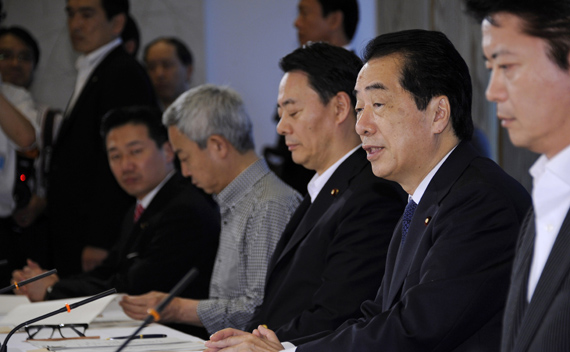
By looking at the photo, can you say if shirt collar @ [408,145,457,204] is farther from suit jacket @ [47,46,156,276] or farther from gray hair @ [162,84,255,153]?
suit jacket @ [47,46,156,276]

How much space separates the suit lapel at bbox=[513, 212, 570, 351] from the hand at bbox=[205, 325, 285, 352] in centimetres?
80

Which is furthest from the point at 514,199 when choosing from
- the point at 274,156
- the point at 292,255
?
the point at 274,156

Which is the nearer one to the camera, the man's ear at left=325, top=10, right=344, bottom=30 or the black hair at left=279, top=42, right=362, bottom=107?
the black hair at left=279, top=42, right=362, bottom=107

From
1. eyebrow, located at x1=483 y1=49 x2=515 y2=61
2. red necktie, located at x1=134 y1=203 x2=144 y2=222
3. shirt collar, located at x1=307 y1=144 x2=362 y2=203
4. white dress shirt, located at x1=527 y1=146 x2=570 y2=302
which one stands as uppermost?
eyebrow, located at x1=483 y1=49 x2=515 y2=61

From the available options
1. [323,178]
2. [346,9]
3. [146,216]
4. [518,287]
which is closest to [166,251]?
[146,216]

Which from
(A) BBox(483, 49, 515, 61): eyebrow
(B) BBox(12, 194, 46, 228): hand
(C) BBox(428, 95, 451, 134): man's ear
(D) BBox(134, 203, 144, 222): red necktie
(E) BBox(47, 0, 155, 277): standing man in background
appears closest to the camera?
(A) BBox(483, 49, 515, 61): eyebrow

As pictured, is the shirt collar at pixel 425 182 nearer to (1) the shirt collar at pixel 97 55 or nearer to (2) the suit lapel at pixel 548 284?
(2) the suit lapel at pixel 548 284

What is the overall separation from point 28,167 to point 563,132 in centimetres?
331

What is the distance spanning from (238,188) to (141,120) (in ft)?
2.96

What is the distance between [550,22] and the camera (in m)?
1.48

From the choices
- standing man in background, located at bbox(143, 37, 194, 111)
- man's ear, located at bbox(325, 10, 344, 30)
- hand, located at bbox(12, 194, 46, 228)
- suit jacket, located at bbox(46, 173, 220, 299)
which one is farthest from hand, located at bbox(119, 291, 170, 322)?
standing man in background, located at bbox(143, 37, 194, 111)

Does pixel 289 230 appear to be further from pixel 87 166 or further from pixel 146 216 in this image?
pixel 87 166

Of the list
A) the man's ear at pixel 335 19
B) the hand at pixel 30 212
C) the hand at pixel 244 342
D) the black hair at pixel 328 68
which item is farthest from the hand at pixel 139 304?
the man's ear at pixel 335 19

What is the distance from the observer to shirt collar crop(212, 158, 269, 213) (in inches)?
126
